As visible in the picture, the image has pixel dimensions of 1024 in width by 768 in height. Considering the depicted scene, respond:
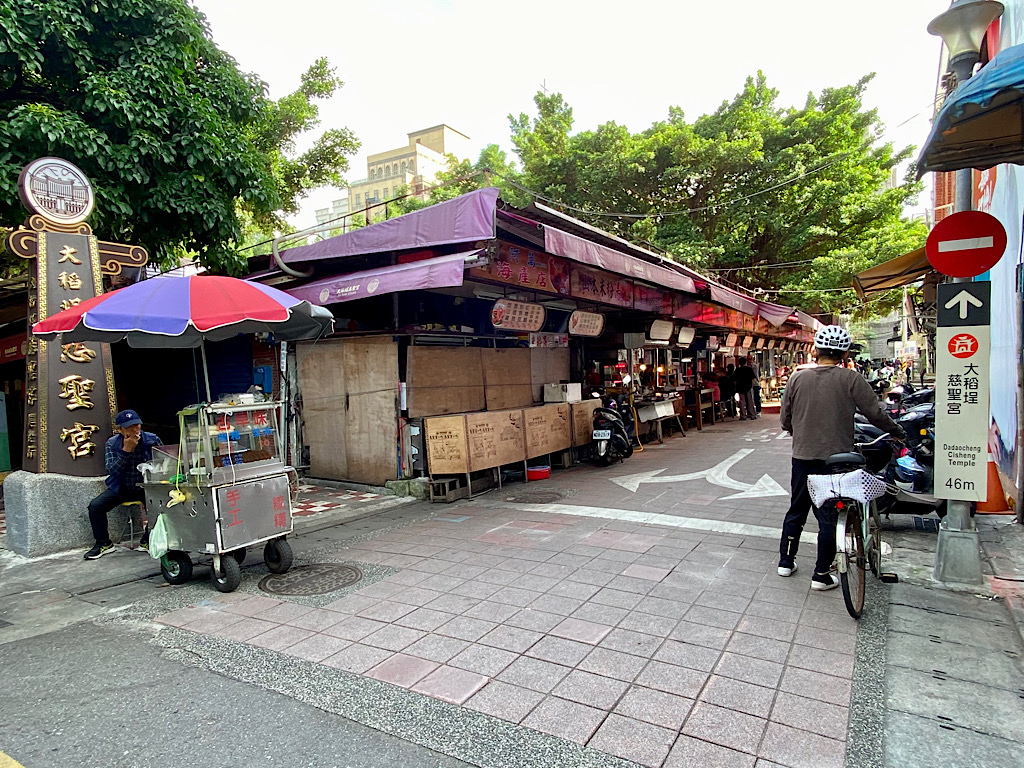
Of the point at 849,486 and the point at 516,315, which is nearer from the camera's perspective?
the point at 849,486

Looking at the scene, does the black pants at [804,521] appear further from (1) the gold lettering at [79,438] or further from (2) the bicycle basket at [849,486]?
(1) the gold lettering at [79,438]

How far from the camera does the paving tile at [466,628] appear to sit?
3.92m

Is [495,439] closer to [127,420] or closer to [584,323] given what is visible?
[584,323]

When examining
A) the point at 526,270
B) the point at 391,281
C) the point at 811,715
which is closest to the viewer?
the point at 811,715

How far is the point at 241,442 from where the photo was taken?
206 inches

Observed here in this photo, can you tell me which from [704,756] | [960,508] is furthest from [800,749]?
[960,508]

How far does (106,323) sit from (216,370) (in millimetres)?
6725

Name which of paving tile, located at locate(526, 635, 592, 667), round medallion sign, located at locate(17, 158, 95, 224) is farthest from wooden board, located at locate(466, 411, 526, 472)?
round medallion sign, located at locate(17, 158, 95, 224)

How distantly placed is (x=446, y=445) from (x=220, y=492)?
3.79m

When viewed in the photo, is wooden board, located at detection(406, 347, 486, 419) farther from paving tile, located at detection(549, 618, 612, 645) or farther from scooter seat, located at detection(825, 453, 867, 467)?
scooter seat, located at detection(825, 453, 867, 467)

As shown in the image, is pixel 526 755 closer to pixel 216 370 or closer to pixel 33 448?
pixel 33 448

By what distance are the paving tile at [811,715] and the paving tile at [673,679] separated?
40 centimetres

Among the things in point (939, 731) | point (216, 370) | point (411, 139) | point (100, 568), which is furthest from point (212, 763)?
point (411, 139)

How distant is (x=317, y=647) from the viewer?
3801mm
